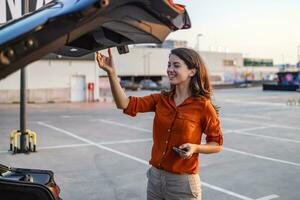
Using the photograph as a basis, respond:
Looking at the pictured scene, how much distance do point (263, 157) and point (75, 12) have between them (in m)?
8.34

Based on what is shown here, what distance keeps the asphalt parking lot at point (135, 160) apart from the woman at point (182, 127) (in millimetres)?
3229

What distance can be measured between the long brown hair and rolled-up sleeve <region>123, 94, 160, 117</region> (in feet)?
1.25

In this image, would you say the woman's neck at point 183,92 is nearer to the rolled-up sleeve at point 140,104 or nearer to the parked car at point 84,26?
the rolled-up sleeve at point 140,104

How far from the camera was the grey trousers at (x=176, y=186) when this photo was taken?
288cm

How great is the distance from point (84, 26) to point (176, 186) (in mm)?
1573

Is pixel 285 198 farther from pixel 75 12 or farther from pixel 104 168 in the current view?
pixel 75 12

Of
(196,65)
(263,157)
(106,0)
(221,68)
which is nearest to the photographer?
(106,0)

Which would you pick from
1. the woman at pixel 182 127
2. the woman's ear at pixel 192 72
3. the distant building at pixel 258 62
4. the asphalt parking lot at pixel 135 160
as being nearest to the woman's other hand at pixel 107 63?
the woman at pixel 182 127

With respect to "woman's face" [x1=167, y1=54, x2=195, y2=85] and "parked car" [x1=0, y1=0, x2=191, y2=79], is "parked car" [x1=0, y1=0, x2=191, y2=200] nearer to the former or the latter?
"parked car" [x1=0, y1=0, x2=191, y2=79]

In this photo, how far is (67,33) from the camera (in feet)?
5.60

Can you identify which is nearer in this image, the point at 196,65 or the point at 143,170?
the point at 196,65

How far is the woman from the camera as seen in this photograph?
2873 mm

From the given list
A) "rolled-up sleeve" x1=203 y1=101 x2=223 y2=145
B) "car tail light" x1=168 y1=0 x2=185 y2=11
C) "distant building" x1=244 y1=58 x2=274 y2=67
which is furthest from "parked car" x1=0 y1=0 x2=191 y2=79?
"distant building" x1=244 y1=58 x2=274 y2=67

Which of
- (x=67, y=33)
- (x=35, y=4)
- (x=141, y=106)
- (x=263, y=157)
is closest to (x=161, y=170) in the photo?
(x=141, y=106)
